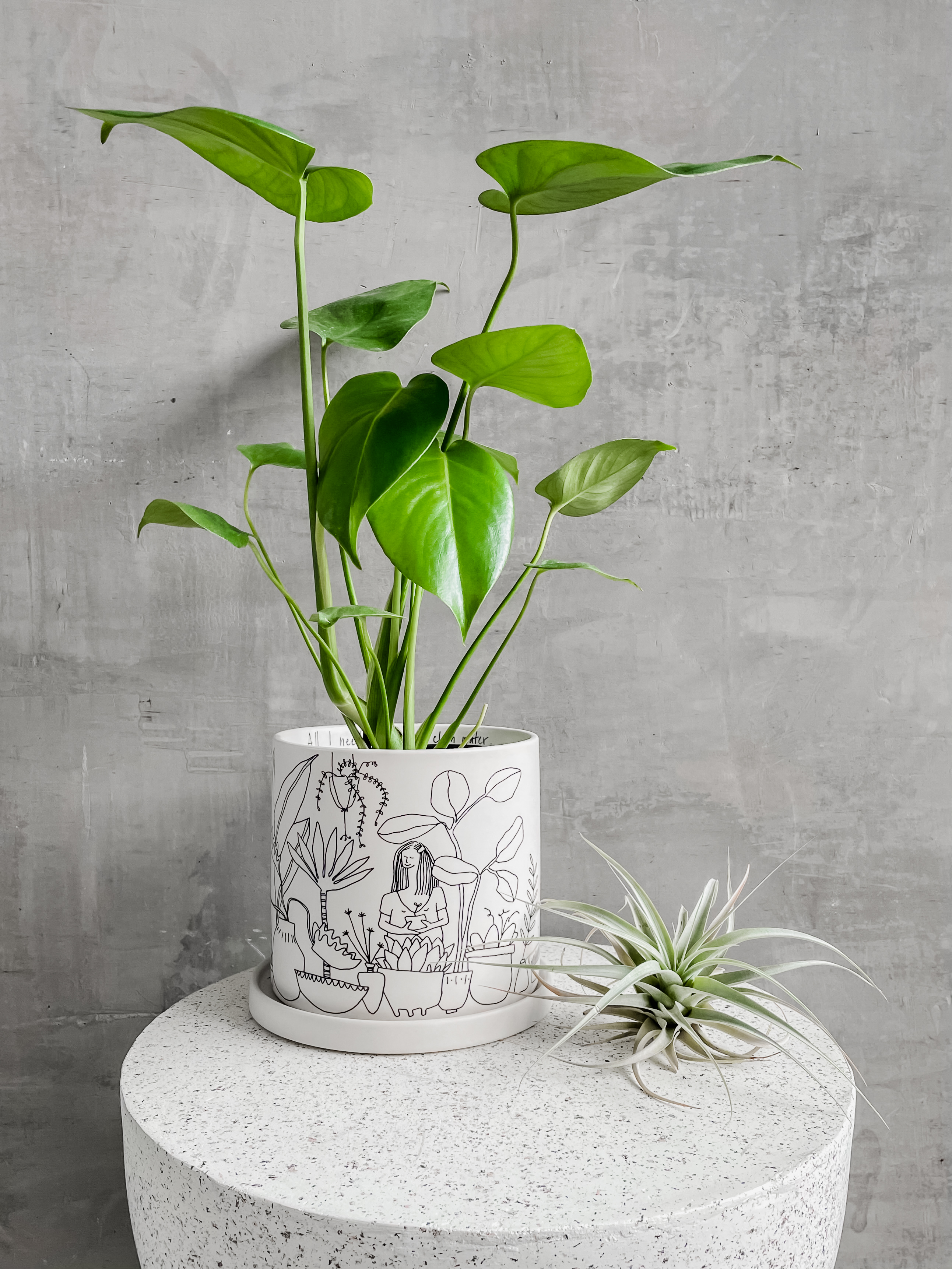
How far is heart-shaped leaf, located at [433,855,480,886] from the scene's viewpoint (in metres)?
0.80

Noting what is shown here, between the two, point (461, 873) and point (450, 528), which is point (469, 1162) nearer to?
point (461, 873)

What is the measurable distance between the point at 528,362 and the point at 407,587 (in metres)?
0.28

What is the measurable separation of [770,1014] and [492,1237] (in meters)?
0.31

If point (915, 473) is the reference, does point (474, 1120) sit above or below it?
below

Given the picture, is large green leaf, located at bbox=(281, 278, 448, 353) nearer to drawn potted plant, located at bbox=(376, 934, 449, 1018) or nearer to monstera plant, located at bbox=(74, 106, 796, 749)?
monstera plant, located at bbox=(74, 106, 796, 749)

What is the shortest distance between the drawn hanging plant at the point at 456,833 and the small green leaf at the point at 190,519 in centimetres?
28

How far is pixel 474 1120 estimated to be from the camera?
0.70 metres

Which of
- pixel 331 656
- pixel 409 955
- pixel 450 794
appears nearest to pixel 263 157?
pixel 331 656

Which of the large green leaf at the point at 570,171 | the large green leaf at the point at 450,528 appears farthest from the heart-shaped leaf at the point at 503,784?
the large green leaf at the point at 570,171

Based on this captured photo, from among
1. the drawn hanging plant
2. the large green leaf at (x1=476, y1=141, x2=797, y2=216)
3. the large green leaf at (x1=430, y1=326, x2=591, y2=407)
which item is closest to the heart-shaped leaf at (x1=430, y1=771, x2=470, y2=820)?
the drawn hanging plant

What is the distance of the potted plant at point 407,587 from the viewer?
0.69 metres

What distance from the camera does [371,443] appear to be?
0.72 meters

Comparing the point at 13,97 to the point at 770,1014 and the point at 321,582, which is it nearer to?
the point at 321,582

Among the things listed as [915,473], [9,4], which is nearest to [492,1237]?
[915,473]
